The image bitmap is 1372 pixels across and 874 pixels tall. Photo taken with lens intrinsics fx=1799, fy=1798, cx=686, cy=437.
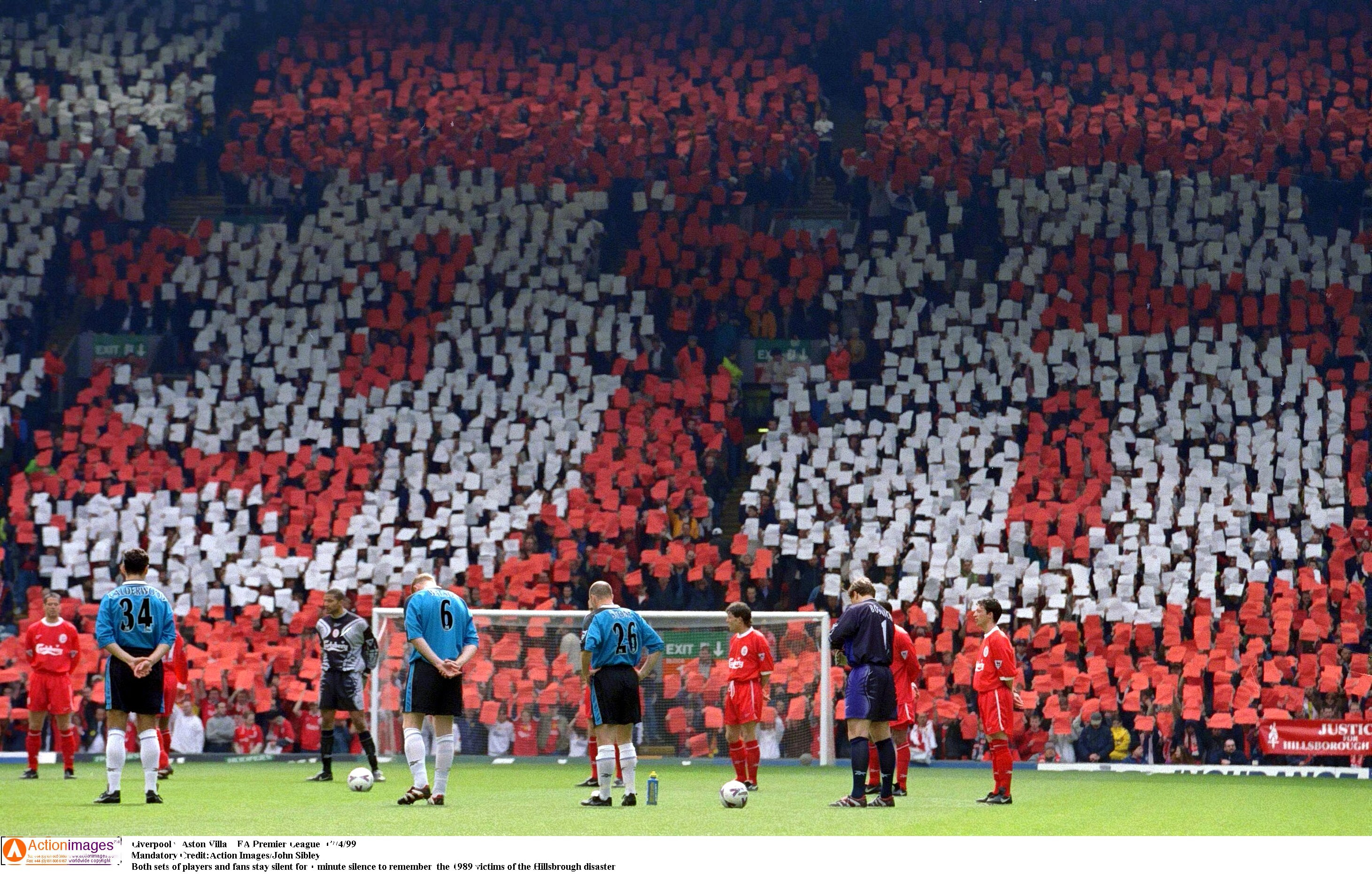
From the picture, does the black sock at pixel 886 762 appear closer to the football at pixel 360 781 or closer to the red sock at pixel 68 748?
the football at pixel 360 781

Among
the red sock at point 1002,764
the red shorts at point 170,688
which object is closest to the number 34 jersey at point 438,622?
the red sock at point 1002,764

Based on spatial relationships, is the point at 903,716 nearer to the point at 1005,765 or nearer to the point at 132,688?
the point at 1005,765

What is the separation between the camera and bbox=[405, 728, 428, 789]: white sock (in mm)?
13438

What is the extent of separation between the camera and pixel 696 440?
25.6 metres

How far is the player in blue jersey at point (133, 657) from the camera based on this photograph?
43.6 feet

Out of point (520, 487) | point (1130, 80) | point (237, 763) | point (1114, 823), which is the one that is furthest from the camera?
point (1130, 80)

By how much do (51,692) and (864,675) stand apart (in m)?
8.74

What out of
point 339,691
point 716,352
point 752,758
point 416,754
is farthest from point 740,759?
point 716,352

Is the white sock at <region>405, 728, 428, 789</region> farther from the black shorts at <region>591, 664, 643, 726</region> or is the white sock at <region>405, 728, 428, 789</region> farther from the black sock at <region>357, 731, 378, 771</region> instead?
the black sock at <region>357, 731, 378, 771</region>

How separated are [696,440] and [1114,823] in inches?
501

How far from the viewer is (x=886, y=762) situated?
14.1 meters

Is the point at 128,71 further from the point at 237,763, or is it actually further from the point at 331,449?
the point at 237,763

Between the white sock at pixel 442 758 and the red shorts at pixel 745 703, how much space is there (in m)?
3.13

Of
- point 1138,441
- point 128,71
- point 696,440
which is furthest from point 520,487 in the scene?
point 128,71
